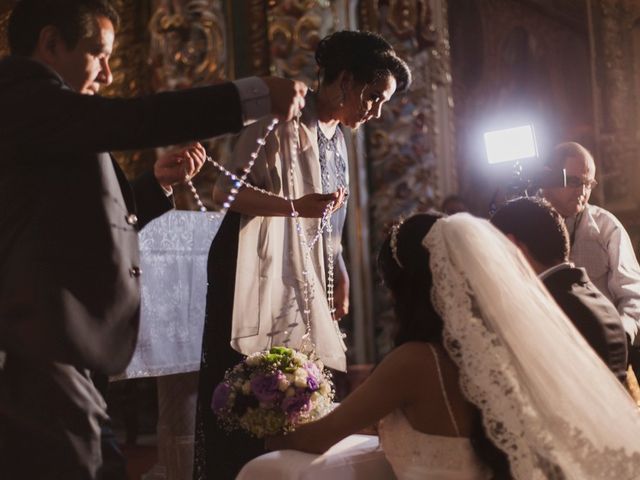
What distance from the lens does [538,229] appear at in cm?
316

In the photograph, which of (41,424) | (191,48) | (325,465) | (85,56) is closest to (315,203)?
(325,465)

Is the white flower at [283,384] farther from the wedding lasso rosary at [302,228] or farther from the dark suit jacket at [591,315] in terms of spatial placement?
the dark suit jacket at [591,315]

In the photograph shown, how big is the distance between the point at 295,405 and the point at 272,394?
7cm

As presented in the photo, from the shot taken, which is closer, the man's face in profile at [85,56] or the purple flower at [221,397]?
the man's face in profile at [85,56]

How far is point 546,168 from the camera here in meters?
4.80

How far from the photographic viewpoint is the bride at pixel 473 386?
93.5 inches

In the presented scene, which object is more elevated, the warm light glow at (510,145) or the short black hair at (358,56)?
the short black hair at (358,56)

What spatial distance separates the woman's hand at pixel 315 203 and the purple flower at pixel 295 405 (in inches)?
26.5

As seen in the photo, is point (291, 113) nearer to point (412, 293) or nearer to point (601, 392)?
point (412, 293)

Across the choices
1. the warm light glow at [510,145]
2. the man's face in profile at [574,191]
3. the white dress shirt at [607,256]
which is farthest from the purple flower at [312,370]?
the warm light glow at [510,145]

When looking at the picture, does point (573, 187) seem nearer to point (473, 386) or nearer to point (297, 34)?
point (473, 386)

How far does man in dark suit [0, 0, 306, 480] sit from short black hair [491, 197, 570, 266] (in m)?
1.28

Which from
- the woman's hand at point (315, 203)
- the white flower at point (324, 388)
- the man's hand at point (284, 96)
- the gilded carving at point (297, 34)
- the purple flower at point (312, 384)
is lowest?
the white flower at point (324, 388)

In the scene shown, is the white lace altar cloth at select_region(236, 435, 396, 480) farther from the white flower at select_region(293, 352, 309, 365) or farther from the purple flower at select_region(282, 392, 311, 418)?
the white flower at select_region(293, 352, 309, 365)
